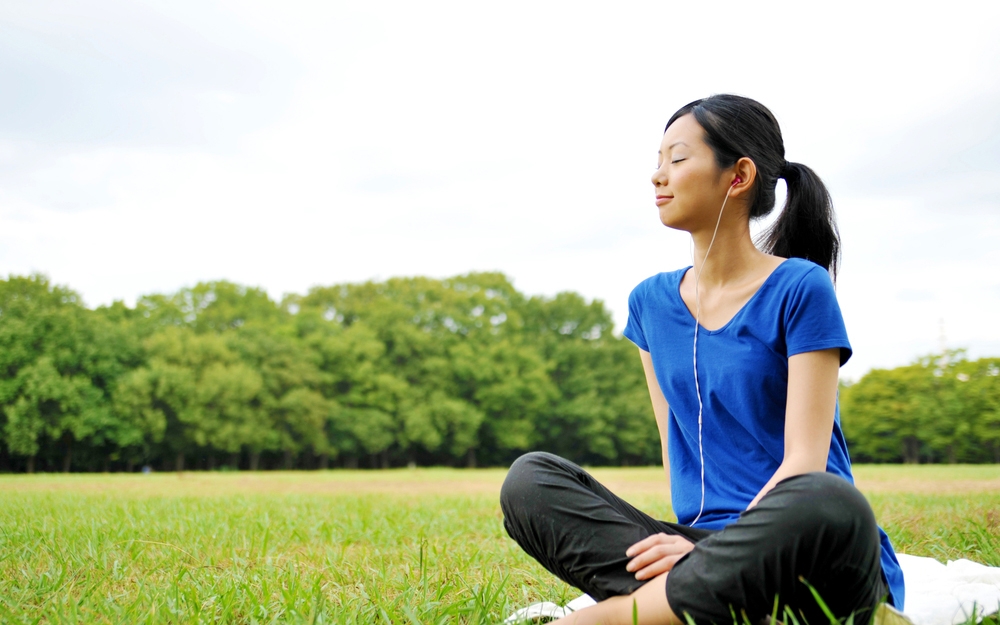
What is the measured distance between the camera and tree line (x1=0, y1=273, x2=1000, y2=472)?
72.2ft

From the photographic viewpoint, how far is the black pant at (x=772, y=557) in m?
1.55

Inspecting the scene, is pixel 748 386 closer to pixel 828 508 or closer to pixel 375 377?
pixel 828 508

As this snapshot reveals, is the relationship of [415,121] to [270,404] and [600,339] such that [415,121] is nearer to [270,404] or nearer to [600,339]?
[270,404]

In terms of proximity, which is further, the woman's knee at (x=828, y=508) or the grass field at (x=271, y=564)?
the grass field at (x=271, y=564)

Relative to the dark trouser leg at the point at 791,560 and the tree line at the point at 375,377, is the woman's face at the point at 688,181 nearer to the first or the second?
the dark trouser leg at the point at 791,560

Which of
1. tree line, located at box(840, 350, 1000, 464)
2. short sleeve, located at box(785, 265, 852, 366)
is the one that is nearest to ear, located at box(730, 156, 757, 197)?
short sleeve, located at box(785, 265, 852, 366)

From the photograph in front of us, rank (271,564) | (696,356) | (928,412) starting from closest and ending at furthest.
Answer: (696,356) → (271,564) → (928,412)

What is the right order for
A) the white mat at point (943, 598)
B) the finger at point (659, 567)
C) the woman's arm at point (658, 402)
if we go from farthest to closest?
the woman's arm at point (658, 402), the white mat at point (943, 598), the finger at point (659, 567)

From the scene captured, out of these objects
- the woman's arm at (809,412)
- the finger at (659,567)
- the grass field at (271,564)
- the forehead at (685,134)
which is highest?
the forehead at (685,134)

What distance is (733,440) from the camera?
6.74 ft

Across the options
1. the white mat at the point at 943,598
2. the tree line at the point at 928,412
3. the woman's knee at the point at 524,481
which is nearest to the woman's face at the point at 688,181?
the woman's knee at the point at 524,481

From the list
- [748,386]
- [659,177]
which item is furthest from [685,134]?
[748,386]

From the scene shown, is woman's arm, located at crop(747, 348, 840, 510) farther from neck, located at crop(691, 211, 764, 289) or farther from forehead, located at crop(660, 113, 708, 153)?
forehead, located at crop(660, 113, 708, 153)

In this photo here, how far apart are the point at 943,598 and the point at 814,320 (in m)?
0.93
